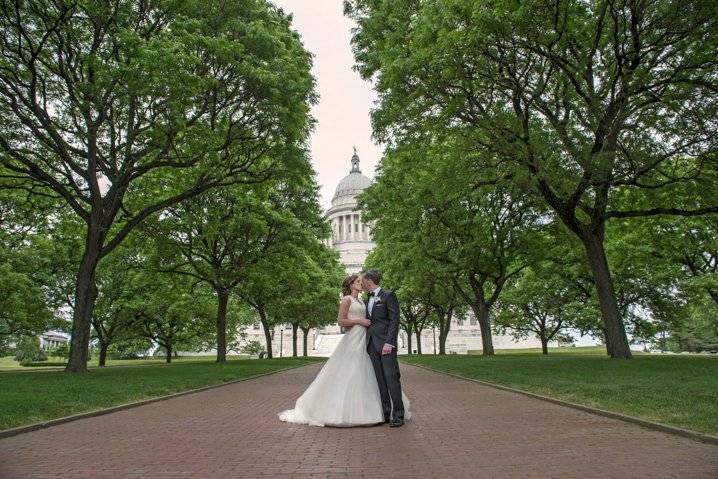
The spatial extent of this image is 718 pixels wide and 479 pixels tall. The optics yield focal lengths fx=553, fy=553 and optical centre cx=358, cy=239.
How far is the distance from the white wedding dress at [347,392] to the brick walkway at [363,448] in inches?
10.1

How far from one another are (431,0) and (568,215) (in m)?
9.44

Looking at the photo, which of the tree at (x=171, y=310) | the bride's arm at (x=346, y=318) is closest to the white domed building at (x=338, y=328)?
the tree at (x=171, y=310)

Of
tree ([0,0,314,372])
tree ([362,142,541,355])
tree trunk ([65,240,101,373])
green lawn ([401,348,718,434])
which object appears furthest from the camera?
tree ([362,142,541,355])

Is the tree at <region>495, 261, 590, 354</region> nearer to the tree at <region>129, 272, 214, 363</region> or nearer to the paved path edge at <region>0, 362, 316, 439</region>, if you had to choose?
the tree at <region>129, 272, 214, 363</region>

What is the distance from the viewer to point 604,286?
20.7 metres

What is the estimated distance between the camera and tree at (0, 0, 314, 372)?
54.4 ft

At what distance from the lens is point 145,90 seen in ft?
51.0

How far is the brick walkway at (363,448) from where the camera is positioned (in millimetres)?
5473

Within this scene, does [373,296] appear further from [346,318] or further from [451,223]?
[451,223]

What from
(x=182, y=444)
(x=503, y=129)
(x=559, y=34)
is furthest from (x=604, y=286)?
(x=182, y=444)

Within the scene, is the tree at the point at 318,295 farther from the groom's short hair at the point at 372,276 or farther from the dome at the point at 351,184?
the dome at the point at 351,184

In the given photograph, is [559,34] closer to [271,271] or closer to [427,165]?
[427,165]

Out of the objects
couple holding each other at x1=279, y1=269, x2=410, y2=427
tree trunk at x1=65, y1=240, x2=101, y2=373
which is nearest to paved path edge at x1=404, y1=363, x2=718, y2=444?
couple holding each other at x1=279, y1=269, x2=410, y2=427

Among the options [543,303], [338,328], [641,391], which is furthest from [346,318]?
[338,328]
